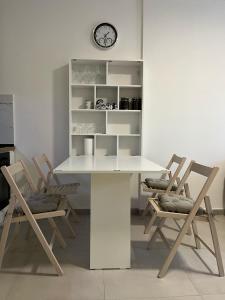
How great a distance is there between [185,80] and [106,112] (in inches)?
42.9

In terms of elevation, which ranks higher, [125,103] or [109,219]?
[125,103]

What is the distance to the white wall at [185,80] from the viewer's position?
334 cm

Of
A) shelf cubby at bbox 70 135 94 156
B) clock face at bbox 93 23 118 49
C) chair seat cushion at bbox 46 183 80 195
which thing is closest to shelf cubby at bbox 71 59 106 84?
clock face at bbox 93 23 118 49

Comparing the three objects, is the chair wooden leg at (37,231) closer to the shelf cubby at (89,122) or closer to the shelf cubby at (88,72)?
the shelf cubby at (89,122)

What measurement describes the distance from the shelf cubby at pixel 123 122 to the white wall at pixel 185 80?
5.6 inches

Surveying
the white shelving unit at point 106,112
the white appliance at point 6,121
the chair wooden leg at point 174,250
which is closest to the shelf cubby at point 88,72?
the white shelving unit at point 106,112

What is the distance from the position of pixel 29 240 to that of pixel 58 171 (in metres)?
1.11

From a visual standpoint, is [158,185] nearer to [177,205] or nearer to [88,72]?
[177,205]

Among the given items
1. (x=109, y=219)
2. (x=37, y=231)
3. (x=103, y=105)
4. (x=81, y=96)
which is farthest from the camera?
(x=81, y=96)

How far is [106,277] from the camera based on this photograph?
1966 millimetres

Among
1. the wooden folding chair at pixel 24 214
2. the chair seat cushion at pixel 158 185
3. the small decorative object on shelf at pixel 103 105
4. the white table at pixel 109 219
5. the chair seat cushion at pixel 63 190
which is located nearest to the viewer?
the wooden folding chair at pixel 24 214

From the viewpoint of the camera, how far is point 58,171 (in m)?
1.88

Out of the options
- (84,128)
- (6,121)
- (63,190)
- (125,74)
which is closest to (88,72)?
(125,74)

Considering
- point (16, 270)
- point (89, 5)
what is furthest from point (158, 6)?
point (16, 270)
